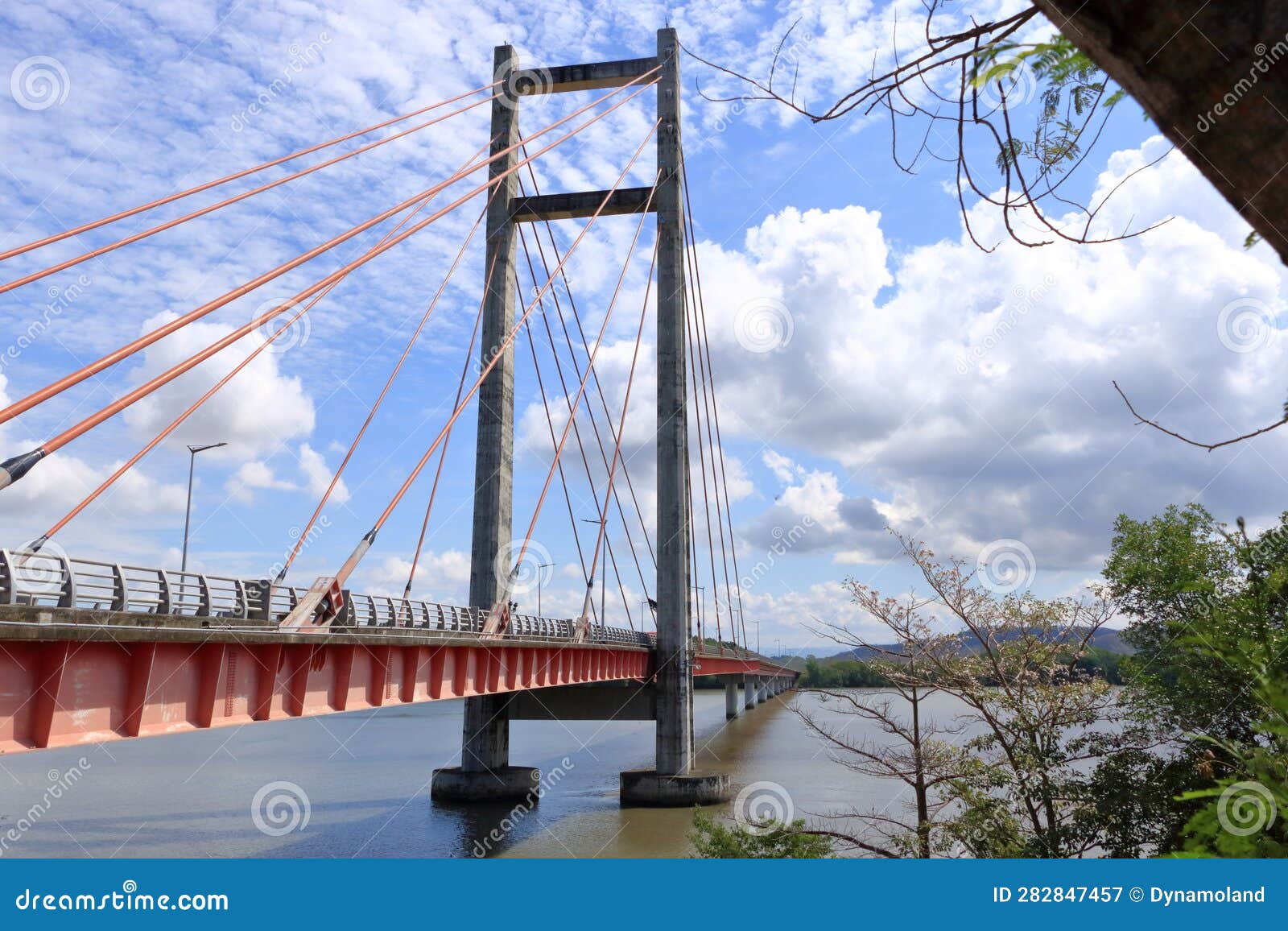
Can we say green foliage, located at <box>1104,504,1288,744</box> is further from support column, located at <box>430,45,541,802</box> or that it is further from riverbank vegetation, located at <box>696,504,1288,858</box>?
support column, located at <box>430,45,541,802</box>

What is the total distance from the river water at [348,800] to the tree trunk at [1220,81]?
12.3 meters

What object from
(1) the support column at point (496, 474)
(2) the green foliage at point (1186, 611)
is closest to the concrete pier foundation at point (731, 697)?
(1) the support column at point (496, 474)

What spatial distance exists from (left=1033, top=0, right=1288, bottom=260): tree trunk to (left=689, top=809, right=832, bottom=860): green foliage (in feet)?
43.7

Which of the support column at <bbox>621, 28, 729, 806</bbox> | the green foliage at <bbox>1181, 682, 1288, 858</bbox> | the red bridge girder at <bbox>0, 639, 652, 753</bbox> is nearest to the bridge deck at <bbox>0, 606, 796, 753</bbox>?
the red bridge girder at <bbox>0, 639, 652, 753</bbox>

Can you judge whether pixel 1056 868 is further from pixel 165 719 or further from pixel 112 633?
pixel 165 719

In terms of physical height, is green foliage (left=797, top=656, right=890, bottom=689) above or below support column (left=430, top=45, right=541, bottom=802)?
above

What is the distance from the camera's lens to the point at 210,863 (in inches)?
207

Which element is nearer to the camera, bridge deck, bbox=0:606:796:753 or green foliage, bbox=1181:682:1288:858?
green foliage, bbox=1181:682:1288:858

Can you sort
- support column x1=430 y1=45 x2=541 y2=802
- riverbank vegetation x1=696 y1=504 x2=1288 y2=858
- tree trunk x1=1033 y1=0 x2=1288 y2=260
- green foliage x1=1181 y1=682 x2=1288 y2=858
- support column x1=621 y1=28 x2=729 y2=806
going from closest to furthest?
1. tree trunk x1=1033 y1=0 x2=1288 y2=260
2. green foliage x1=1181 y1=682 x2=1288 y2=858
3. riverbank vegetation x1=696 y1=504 x2=1288 y2=858
4. support column x1=430 y1=45 x2=541 y2=802
5. support column x1=621 y1=28 x2=729 y2=806

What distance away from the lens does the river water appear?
81.9 feet

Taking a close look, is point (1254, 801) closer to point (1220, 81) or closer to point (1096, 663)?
point (1220, 81)

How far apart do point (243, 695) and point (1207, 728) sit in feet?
52.1

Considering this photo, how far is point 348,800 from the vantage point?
33062mm

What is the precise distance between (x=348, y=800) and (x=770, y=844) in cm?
2315
